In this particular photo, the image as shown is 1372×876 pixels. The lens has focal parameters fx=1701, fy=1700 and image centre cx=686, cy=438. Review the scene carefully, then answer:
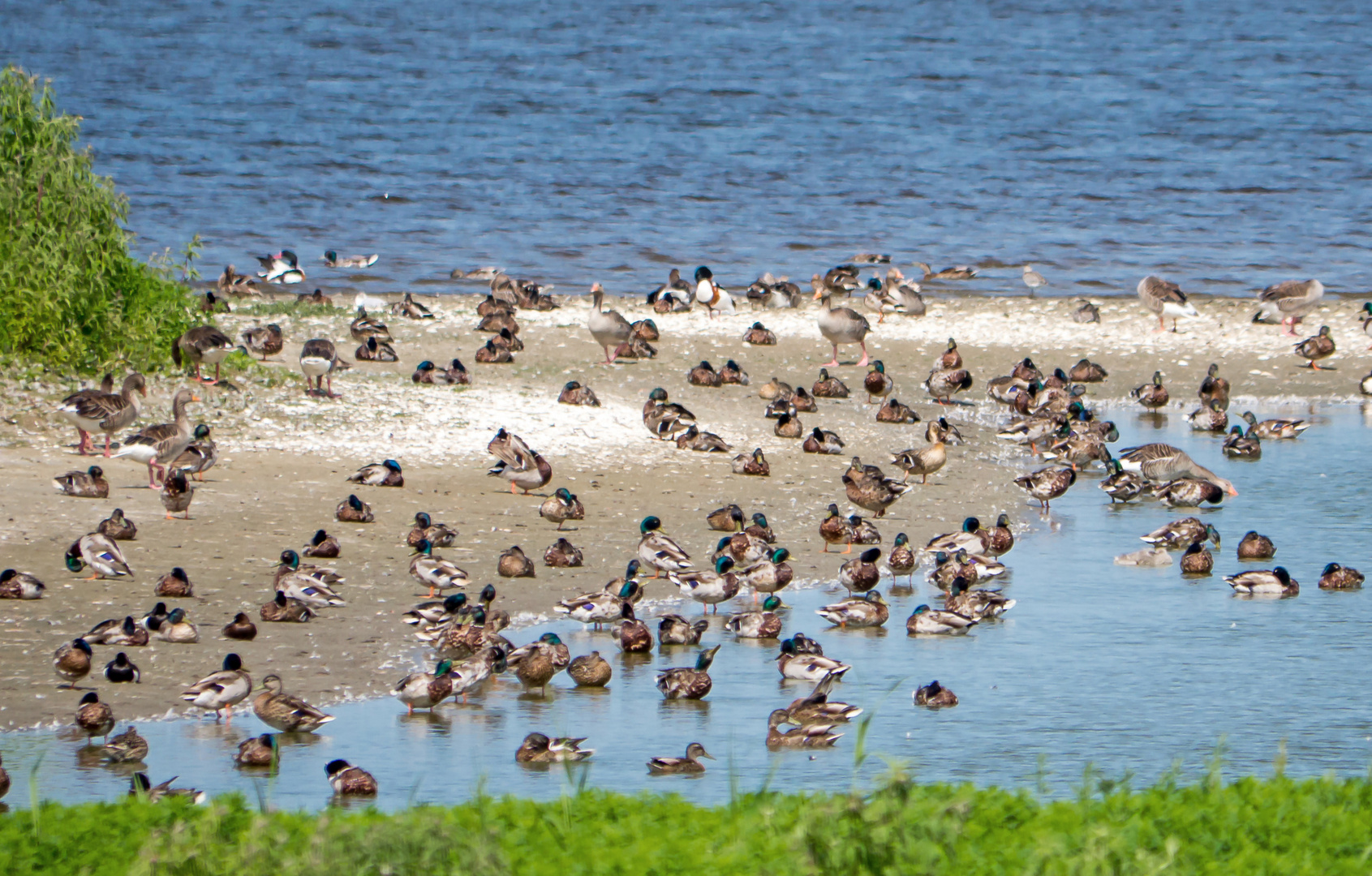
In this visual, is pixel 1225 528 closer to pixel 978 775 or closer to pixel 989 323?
pixel 978 775

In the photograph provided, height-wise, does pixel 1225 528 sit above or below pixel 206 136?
below

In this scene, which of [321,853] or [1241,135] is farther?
[1241,135]

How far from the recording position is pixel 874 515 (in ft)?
58.0

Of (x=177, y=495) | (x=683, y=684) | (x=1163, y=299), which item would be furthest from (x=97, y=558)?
(x=1163, y=299)

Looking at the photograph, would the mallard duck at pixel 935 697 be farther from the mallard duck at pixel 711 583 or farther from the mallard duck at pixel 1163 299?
the mallard duck at pixel 1163 299

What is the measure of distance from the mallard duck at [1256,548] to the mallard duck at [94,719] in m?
10.4

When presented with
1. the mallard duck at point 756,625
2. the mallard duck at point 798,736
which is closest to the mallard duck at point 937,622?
the mallard duck at point 756,625

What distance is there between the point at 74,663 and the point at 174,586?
187cm

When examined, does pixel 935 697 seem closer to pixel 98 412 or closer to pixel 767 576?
pixel 767 576

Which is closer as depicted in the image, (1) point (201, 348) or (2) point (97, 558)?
(2) point (97, 558)

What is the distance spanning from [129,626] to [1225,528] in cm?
1088

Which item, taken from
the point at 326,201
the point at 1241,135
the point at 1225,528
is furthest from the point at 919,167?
the point at 1225,528

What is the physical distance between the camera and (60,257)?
1870 cm

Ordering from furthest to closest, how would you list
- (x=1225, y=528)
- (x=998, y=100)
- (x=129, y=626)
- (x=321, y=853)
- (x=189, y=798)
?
1. (x=998, y=100)
2. (x=1225, y=528)
3. (x=129, y=626)
4. (x=189, y=798)
5. (x=321, y=853)
